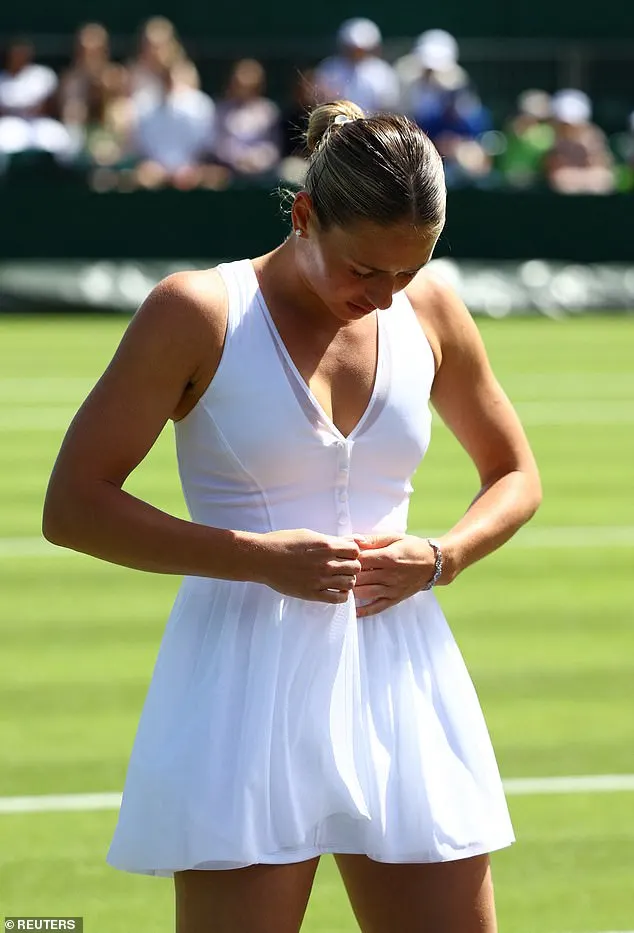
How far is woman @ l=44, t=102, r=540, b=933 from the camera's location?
2785 millimetres

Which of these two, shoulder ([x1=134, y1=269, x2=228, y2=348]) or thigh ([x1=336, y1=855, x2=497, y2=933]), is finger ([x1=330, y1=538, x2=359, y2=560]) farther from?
thigh ([x1=336, y1=855, x2=497, y2=933])

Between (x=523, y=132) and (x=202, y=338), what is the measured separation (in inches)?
697

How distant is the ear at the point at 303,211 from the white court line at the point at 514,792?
2.62m

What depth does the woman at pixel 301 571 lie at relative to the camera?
2785 millimetres

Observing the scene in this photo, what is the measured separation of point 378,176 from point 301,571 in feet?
2.05

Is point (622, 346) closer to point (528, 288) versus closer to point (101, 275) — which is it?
point (528, 288)

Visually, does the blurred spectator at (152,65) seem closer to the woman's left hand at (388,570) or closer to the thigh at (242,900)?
the woman's left hand at (388,570)

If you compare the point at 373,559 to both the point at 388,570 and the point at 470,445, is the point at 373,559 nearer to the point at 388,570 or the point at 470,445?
the point at 388,570

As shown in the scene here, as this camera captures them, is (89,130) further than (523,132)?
No

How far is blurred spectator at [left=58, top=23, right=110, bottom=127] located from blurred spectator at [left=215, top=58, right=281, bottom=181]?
136 cm

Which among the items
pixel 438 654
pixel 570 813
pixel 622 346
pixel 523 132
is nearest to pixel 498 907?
pixel 570 813

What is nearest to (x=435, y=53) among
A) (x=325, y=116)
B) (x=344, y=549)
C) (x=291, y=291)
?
(x=325, y=116)

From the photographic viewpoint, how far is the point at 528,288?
18.5 m

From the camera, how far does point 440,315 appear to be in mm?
3127
